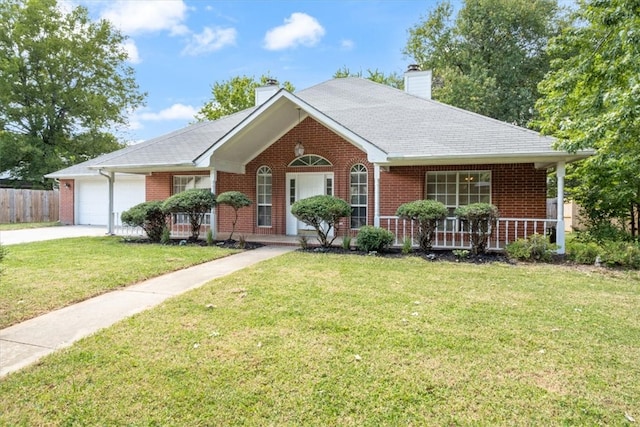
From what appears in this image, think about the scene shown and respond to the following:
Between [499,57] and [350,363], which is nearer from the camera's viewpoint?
[350,363]

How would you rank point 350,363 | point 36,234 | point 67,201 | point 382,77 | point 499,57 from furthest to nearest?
point 382,77, point 499,57, point 67,201, point 36,234, point 350,363

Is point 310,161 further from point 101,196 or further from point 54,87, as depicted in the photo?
point 54,87

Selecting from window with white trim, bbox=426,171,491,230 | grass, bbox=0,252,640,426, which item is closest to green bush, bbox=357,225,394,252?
window with white trim, bbox=426,171,491,230

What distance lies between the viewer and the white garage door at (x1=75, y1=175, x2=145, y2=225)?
59.0 feet

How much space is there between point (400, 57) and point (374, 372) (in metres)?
30.0

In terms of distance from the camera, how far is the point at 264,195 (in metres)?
13.5

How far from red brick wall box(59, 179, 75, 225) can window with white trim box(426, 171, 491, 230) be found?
17.9 meters

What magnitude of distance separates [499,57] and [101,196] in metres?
25.1

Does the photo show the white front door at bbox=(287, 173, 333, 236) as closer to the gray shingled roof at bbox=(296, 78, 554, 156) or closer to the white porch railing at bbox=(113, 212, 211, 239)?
the gray shingled roof at bbox=(296, 78, 554, 156)

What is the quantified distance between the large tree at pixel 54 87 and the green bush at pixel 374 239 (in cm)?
2504

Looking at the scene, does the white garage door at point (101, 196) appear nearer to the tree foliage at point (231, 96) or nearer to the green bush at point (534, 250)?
the tree foliage at point (231, 96)

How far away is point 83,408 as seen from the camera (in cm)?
281

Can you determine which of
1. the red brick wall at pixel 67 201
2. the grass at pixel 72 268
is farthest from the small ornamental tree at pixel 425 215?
the red brick wall at pixel 67 201

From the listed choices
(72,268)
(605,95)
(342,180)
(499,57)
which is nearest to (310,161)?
(342,180)
